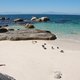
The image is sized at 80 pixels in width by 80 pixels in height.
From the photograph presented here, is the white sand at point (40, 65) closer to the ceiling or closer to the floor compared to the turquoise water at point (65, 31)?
closer to the ceiling

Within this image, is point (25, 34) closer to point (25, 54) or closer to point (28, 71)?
point (25, 54)

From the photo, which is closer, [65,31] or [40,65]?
[40,65]

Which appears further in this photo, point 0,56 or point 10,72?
point 0,56

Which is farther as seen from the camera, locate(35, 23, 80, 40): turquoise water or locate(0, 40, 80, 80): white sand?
locate(35, 23, 80, 40): turquoise water

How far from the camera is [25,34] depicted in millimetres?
21656

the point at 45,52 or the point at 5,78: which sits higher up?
the point at 5,78

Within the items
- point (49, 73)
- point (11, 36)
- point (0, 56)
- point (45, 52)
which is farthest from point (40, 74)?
point (11, 36)

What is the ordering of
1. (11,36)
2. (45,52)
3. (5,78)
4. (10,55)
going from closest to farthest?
(5,78) → (10,55) → (45,52) → (11,36)

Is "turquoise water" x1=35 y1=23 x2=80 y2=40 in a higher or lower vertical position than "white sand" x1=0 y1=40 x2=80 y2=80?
lower

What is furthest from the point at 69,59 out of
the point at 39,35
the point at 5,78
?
the point at 39,35

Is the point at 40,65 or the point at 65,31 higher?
the point at 40,65

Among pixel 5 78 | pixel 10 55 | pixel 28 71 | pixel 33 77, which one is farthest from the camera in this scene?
pixel 10 55

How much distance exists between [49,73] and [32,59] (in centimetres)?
252

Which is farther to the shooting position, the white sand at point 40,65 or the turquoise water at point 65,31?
the turquoise water at point 65,31
